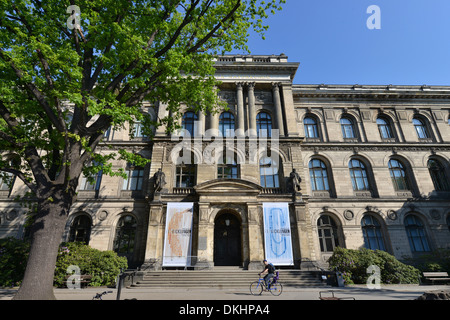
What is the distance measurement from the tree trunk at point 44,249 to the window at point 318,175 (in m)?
19.4

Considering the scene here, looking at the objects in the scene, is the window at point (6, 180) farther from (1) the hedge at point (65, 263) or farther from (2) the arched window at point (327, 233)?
(2) the arched window at point (327, 233)

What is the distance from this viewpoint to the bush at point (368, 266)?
15.3m

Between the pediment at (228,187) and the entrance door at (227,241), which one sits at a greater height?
the pediment at (228,187)

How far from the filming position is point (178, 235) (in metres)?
17.5

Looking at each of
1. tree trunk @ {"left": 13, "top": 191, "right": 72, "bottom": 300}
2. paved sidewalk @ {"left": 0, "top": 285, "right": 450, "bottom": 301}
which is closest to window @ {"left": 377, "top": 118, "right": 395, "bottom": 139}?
paved sidewalk @ {"left": 0, "top": 285, "right": 450, "bottom": 301}

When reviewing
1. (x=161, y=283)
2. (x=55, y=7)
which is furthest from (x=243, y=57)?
(x=161, y=283)

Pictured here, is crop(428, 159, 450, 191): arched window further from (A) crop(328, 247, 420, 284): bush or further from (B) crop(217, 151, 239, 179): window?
(B) crop(217, 151, 239, 179): window

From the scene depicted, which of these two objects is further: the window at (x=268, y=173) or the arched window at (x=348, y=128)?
the arched window at (x=348, y=128)

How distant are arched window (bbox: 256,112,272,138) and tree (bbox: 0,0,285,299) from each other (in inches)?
448

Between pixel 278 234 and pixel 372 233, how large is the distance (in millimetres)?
9308

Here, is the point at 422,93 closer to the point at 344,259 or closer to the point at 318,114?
the point at 318,114
